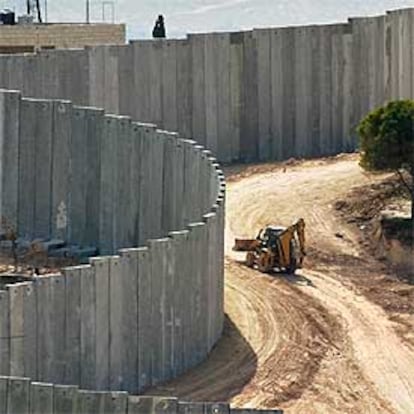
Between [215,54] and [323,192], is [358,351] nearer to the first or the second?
[323,192]

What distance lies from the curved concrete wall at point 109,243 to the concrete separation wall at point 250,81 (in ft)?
13.5

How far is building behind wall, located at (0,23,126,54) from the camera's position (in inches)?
2002

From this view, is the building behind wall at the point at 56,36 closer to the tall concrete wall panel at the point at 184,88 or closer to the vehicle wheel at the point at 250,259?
the tall concrete wall panel at the point at 184,88

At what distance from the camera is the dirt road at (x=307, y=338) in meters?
24.4

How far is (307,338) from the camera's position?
88.4ft

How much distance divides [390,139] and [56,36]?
20.9 meters

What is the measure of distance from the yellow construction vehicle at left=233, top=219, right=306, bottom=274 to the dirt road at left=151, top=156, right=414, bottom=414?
23cm

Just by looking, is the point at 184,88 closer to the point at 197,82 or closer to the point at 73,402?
the point at 197,82

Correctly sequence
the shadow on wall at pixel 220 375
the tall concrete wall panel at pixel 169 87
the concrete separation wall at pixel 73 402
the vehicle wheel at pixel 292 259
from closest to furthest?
the concrete separation wall at pixel 73 402 → the shadow on wall at pixel 220 375 → the vehicle wheel at pixel 292 259 → the tall concrete wall panel at pixel 169 87

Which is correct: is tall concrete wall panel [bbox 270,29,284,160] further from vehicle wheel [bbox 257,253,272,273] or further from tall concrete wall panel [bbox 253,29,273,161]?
vehicle wheel [bbox 257,253,272,273]

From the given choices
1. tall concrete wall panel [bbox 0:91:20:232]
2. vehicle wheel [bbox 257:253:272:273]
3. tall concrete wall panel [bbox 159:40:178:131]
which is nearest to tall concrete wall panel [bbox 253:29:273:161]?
tall concrete wall panel [bbox 159:40:178:131]

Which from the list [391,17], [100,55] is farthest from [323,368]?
[391,17]

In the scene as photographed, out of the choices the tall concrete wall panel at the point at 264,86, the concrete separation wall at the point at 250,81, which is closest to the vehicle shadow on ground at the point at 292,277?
the concrete separation wall at the point at 250,81

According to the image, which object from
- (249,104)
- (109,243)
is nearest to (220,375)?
(109,243)
